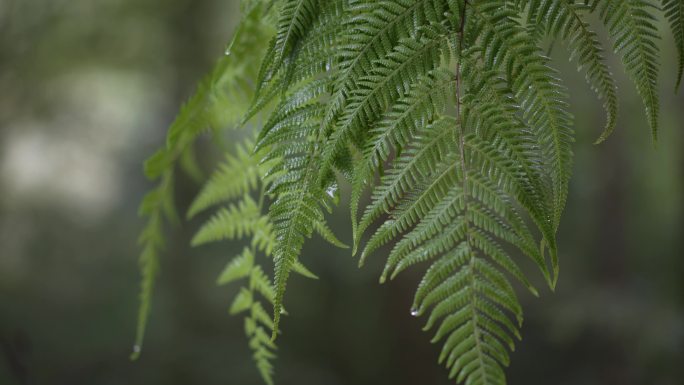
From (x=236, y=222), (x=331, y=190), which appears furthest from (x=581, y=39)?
(x=236, y=222)

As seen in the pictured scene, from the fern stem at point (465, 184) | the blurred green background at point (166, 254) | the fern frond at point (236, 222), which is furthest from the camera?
the blurred green background at point (166, 254)

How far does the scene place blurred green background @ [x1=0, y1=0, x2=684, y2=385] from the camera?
5.15m

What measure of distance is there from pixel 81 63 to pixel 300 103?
5.46m

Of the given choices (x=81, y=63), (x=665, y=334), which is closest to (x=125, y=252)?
(x=81, y=63)

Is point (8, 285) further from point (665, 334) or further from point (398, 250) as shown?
point (398, 250)

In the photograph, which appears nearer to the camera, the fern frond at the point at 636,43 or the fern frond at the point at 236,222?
the fern frond at the point at 636,43

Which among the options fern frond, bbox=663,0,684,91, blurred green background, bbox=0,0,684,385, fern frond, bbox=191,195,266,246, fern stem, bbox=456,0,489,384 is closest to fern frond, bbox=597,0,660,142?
fern frond, bbox=663,0,684,91

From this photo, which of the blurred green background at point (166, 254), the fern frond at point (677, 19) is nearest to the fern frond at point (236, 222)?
the fern frond at point (677, 19)

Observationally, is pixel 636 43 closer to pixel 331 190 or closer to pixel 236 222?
pixel 331 190

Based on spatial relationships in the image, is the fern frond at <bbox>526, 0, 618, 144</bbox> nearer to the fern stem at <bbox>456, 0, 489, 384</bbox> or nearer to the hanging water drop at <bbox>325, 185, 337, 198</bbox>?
the fern stem at <bbox>456, 0, 489, 384</bbox>

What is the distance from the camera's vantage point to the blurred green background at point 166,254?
515 cm

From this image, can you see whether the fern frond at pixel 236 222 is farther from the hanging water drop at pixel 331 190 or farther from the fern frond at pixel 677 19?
the fern frond at pixel 677 19

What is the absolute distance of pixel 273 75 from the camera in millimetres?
622

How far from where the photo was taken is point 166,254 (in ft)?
19.6
